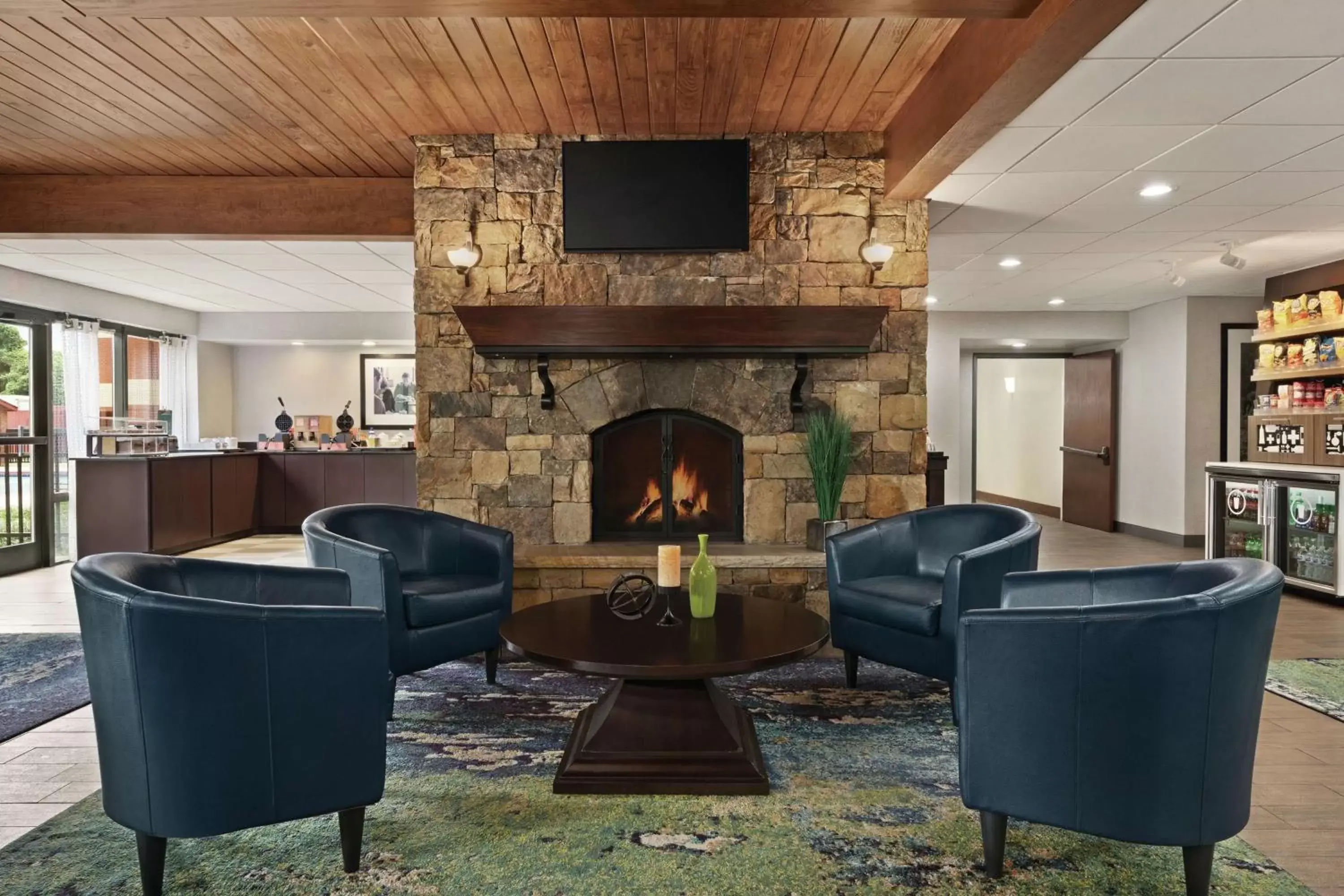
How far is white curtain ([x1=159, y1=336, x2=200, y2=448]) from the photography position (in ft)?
27.7

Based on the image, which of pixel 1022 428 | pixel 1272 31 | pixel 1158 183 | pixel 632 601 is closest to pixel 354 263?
pixel 632 601

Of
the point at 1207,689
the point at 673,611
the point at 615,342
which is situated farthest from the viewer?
the point at 615,342

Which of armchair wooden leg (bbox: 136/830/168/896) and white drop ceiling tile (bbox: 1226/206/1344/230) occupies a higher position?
white drop ceiling tile (bbox: 1226/206/1344/230)

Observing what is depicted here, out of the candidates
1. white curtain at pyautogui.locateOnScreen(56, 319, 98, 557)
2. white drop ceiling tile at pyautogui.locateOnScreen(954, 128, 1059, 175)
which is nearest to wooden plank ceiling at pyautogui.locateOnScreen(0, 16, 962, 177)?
white drop ceiling tile at pyautogui.locateOnScreen(954, 128, 1059, 175)

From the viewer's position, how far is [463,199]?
13.5 feet

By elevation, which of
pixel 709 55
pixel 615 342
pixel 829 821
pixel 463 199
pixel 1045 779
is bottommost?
pixel 829 821

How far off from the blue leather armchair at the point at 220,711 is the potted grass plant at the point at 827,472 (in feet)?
8.23

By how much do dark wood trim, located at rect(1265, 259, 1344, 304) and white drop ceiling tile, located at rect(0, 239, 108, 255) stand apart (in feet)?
28.1

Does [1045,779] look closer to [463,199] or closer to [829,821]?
[829,821]

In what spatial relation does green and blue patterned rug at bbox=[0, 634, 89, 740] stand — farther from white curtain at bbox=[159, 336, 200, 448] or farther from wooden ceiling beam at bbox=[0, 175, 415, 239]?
white curtain at bbox=[159, 336, 200, 448]

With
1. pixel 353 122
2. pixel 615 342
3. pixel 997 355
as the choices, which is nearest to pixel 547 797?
pixel 615 342

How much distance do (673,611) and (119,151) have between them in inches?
157

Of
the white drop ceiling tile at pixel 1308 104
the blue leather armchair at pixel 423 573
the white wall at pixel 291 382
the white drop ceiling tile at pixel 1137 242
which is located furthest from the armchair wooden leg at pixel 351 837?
the white wall at pixel 291 382

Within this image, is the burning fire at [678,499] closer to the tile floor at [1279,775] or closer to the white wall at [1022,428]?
the tile floor at [1279,775]
